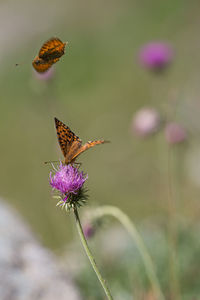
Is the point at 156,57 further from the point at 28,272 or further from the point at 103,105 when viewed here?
the point at 103,105

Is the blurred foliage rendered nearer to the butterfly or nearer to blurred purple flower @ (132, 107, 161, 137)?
blurred purple flower @ (132, 107, 161, 137)

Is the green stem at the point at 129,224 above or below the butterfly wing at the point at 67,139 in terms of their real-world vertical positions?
above

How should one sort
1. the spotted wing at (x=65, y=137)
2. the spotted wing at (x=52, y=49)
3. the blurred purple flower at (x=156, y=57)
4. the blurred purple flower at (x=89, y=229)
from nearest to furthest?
the spotted wing at (x=65, y=137), the spotted wing at (x=52, y=49), the blurred purple flower at (x=89, y=229), the blurred purple flower at (x=156, y=57)

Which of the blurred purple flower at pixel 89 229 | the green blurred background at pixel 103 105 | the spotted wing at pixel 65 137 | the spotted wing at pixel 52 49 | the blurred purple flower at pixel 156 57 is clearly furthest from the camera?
the green blurred background at pixel 103 105

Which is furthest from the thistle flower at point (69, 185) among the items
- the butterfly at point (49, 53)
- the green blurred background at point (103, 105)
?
the green blurred background at point (103, 105)

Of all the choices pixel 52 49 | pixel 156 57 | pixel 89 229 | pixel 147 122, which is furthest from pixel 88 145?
pixel 156 57

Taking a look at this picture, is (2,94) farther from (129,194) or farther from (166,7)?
(129,194)

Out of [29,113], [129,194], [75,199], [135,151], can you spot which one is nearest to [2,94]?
[29,113]

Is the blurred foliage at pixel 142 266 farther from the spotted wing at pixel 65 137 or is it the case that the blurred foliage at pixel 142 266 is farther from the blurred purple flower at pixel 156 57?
the spotted wing at pixel 65 137
